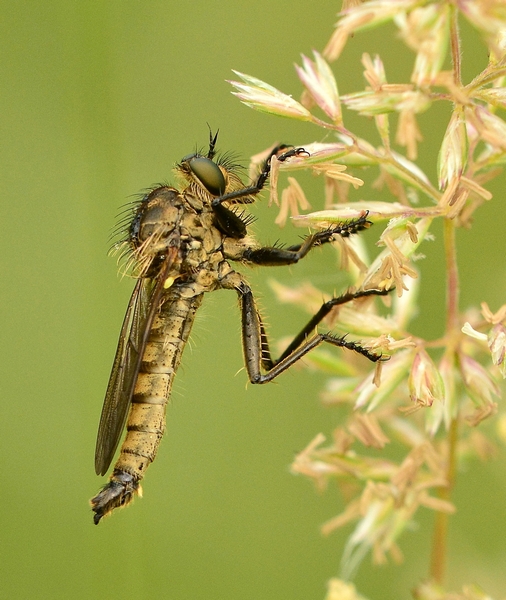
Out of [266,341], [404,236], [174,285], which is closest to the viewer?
[404,236]

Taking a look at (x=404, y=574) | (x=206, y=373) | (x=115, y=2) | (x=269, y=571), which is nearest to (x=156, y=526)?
(x=269, y=571)

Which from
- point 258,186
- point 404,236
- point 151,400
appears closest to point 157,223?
point 258,186

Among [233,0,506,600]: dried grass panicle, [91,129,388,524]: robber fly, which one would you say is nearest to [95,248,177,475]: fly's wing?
[91,129,388,524]: robber fly

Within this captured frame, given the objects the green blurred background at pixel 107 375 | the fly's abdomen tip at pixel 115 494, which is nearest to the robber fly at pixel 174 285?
the fly's abdomen tip at pixel 115 494

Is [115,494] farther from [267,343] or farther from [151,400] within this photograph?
[267,343]

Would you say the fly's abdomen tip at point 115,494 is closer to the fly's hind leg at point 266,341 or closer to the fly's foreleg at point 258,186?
the fly's hind leg at point 266,341
